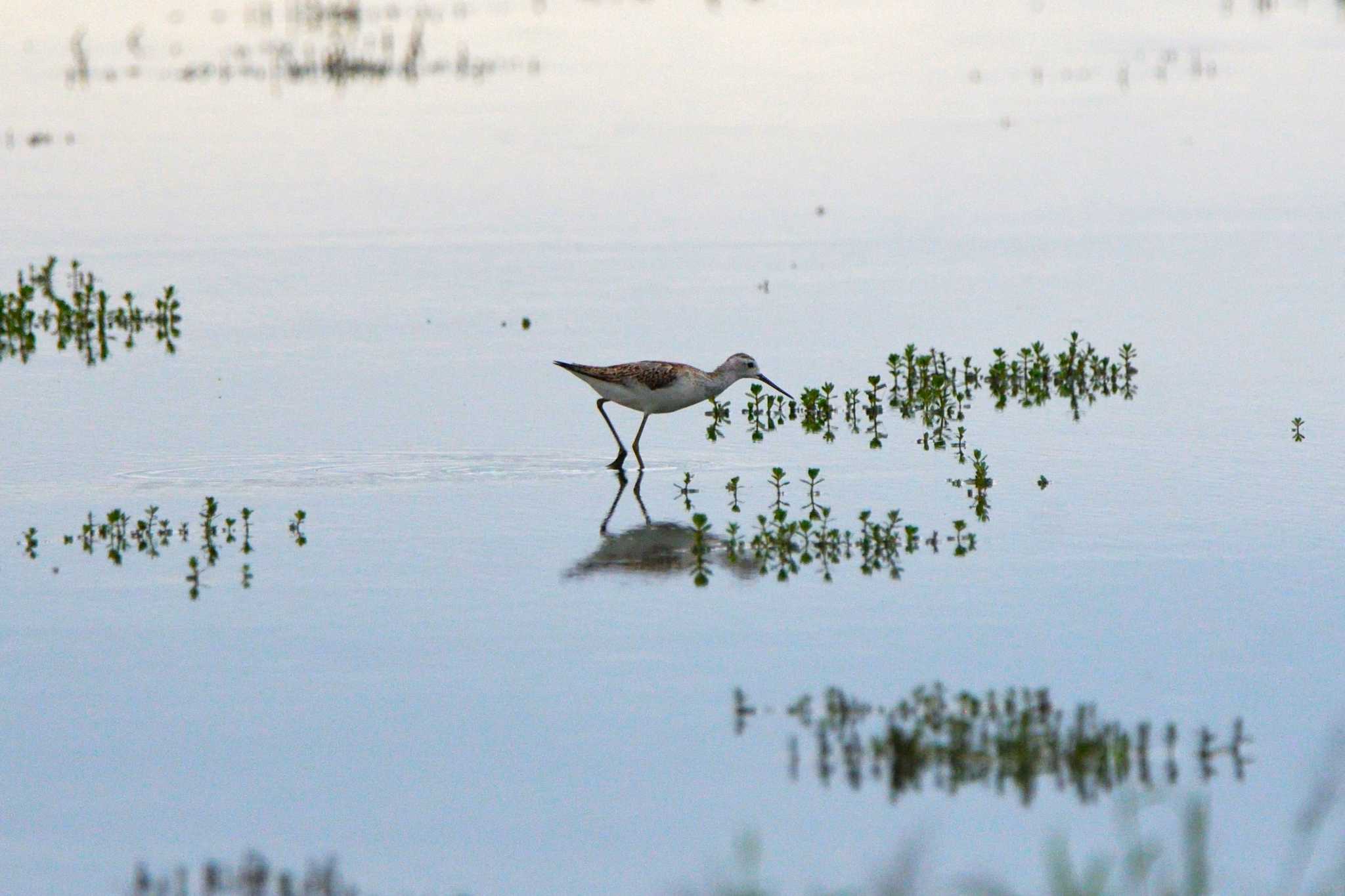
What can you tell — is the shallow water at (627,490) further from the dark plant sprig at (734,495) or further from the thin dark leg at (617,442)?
the thin dark leg at (617,442)

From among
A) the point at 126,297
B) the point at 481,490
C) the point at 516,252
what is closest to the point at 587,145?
the point at 516,252

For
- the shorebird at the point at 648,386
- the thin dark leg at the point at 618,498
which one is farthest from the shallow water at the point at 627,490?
the shorebird at the point at 648,386

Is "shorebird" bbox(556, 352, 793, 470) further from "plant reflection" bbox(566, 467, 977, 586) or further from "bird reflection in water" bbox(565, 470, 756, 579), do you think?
"plant reflection" bbox(566, 467, 977, 586)

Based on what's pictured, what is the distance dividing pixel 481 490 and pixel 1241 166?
14.5 meters

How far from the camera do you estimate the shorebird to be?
485 inches

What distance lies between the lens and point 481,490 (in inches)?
452

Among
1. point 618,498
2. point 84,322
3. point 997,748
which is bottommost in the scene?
point 997,748

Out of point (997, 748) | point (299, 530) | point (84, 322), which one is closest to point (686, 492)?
point (299, 530)

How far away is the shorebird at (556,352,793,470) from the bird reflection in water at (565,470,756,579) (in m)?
1.46

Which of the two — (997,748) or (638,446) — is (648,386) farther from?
(997,748)

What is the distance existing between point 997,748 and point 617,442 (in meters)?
5.71

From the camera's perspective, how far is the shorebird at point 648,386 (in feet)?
40.4

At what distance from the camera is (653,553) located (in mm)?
10172

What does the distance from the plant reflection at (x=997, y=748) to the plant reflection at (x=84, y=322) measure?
31.8 ft
